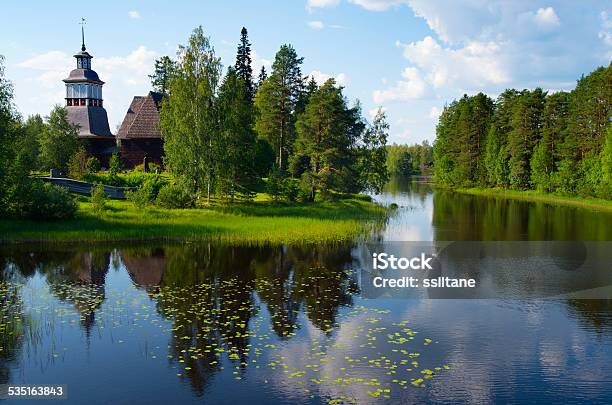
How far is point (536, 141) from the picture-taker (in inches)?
3472

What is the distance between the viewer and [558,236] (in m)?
41.0

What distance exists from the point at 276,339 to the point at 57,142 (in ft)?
189

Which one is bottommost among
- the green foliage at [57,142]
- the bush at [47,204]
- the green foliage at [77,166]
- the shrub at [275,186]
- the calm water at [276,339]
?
the calm water at [276,339]

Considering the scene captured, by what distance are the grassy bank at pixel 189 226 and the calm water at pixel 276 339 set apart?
680 cm

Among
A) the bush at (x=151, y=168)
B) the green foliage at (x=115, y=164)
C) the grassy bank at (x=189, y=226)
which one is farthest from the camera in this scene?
the bush at (x=151, y=168)

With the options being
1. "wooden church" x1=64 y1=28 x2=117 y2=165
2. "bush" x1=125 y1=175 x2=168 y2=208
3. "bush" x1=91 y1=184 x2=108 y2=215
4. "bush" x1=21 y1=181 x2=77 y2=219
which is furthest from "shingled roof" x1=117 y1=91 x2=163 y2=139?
"bush" x1=21 y1=181 x2=77 y2=219

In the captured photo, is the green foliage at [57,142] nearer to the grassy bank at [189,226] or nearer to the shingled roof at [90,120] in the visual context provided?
the shingled roof at [90,120]

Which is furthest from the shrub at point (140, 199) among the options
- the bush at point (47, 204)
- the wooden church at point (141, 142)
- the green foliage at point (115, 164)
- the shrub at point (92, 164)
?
the wooden church at point (141, 142)

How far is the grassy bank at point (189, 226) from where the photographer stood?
120 ft

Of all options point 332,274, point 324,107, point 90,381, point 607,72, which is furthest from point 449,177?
point 90,381

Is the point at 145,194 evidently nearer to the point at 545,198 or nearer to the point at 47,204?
the point at 47,204

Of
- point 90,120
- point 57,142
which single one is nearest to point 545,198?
point 90,120

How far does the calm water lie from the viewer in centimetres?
1393

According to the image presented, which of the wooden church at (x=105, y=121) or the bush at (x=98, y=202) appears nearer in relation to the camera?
the bush at (x=98, y=202)
